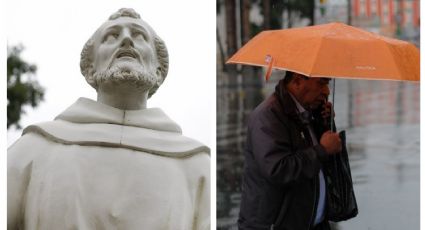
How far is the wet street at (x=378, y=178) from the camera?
15.4 ft

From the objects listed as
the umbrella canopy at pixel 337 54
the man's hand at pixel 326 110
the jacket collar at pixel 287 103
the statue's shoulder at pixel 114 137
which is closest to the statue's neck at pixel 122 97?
the statue's shoulder at pixel 114 137

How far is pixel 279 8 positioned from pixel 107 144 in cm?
157

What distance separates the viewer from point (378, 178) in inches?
190

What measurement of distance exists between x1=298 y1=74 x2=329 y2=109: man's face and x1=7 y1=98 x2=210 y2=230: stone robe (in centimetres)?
62

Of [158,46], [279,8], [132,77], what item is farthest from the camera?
[279,8]

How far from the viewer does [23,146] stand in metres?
Answer: 3.88

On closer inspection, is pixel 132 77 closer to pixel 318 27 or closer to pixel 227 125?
pixel 318 27

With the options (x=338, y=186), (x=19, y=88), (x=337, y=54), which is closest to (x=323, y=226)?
(x=338, y=186)

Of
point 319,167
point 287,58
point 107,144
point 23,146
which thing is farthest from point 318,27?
point 23,146

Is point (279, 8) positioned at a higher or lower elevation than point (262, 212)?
higher

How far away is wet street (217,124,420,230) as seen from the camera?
4.68 metres

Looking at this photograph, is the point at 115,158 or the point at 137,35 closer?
the point at 115,158

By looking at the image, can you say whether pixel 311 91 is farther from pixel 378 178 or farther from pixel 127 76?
pixel 378 178

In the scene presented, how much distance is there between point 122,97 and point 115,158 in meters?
0.32
